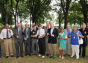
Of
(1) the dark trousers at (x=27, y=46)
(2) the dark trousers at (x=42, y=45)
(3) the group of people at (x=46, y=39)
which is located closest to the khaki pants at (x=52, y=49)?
(3) the group of people at (x=46, y=39)

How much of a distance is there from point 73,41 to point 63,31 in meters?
0.80

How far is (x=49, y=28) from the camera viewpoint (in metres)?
7.30

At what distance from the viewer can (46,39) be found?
25.6ft

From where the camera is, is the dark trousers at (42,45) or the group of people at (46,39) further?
the dark trousers at (42,45)

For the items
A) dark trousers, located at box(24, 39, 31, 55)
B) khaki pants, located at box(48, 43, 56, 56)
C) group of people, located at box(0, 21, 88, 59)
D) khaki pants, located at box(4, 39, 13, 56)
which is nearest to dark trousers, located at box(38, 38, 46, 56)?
group of people, located at box(0, 21, 88, 59)

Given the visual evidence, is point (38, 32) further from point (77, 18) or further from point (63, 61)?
point (77, 18)

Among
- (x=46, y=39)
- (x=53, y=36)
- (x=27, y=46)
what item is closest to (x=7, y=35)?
(x=27, y=46)

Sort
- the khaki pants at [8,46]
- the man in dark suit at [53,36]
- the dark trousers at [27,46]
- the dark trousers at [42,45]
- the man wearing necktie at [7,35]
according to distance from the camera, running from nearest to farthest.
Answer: the man in dark suit at [53,36], the man wearing necktie at [7,35], the khaki pants at [8,46], the dark trousers at [42,45], the dark trousers at [27,46]

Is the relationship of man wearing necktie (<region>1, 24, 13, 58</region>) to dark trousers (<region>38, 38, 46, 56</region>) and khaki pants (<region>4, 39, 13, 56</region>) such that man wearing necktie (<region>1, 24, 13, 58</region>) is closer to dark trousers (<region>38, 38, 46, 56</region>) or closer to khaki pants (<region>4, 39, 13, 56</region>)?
khaki pants (<region>4, 39, 13, 56</region>)

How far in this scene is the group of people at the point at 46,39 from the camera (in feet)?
23.3

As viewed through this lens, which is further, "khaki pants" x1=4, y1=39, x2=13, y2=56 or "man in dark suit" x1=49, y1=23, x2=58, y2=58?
"khaki pants" x1=4, y1=39, x2=13, y2=56

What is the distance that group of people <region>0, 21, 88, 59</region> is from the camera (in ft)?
23.3

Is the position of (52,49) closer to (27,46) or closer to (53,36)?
(53,36)

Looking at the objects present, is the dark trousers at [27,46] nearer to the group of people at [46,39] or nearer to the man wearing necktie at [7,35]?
the group of people at [46,39]
